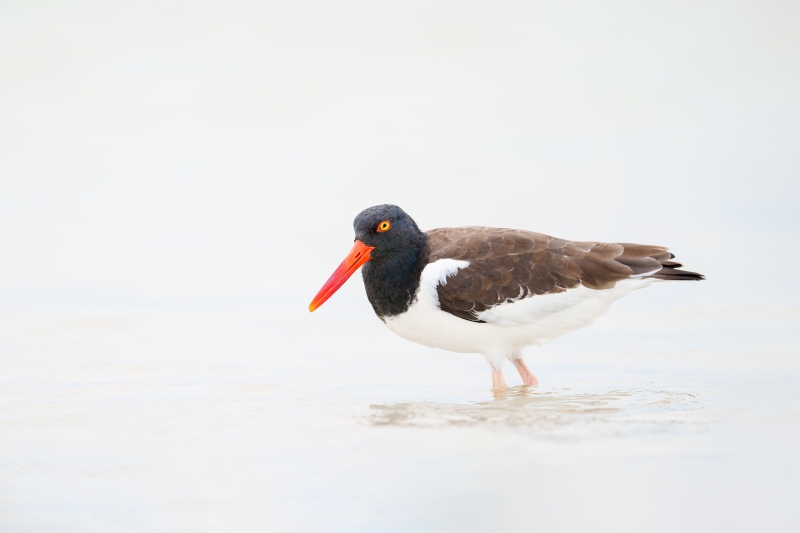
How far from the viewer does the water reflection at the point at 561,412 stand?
5605mm

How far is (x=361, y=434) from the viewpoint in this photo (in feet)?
18.1

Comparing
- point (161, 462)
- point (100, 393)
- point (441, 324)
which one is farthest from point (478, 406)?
point (100, 393)

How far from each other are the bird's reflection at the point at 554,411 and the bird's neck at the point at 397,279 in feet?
2.18

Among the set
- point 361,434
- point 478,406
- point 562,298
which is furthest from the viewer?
point 562,298

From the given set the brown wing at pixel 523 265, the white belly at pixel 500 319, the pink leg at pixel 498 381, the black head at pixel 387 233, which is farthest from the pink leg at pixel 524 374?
the black head at pixel 387 233

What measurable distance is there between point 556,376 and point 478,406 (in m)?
1.21

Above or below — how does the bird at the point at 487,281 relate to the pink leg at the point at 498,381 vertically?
above

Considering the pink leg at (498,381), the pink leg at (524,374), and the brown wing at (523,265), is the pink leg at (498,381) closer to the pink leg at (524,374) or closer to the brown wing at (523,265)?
the pink leg at (524,374)

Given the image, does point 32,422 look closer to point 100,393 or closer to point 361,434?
point 100,393

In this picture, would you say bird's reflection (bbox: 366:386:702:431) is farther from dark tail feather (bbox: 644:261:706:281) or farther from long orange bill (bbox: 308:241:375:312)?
long orange bill (bbox: 308:241:375:312)

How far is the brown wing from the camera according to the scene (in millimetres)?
6430

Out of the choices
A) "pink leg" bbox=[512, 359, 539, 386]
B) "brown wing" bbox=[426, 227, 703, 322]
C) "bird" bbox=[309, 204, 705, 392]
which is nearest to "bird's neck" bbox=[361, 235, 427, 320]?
"bird" bbox=[309, 204, 705, 392]

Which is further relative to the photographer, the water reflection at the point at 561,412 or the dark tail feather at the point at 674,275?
the dark tail feather at the point at 674,275

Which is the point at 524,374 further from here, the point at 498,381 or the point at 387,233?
the point at 387,233
